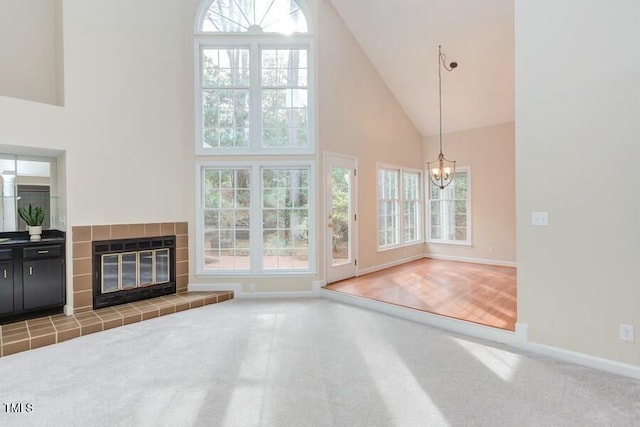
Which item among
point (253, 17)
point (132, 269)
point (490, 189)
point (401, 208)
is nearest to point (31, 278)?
point (132, 269)

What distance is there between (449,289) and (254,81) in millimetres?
4270

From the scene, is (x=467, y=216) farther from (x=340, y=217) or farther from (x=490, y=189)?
(x=340, y=217)

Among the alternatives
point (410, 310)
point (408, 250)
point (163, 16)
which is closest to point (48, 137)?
point (163, 16)

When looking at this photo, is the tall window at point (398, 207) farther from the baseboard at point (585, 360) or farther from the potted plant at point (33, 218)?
the potted plant at point (33, 218)

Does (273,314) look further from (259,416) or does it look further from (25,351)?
(25,351)

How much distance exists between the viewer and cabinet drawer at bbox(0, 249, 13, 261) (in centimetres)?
363

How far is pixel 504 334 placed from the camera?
323 cm

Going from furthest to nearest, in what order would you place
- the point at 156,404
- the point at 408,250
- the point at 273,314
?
the point at 408,250, the point at 273,314, the point at 156,404

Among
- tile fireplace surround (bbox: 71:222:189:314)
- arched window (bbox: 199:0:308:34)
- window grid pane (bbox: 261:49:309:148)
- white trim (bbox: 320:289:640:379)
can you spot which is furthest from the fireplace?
arched window (bbox: 199:0:308:34)

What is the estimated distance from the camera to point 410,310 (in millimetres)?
3986

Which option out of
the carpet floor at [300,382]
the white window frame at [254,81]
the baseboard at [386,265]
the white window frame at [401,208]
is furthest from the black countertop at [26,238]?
the white window frame at [401,208]

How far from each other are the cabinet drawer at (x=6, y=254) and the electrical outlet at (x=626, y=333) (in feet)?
19.8

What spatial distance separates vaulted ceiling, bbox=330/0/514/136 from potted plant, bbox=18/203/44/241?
5.20m

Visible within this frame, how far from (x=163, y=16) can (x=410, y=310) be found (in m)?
5.33
